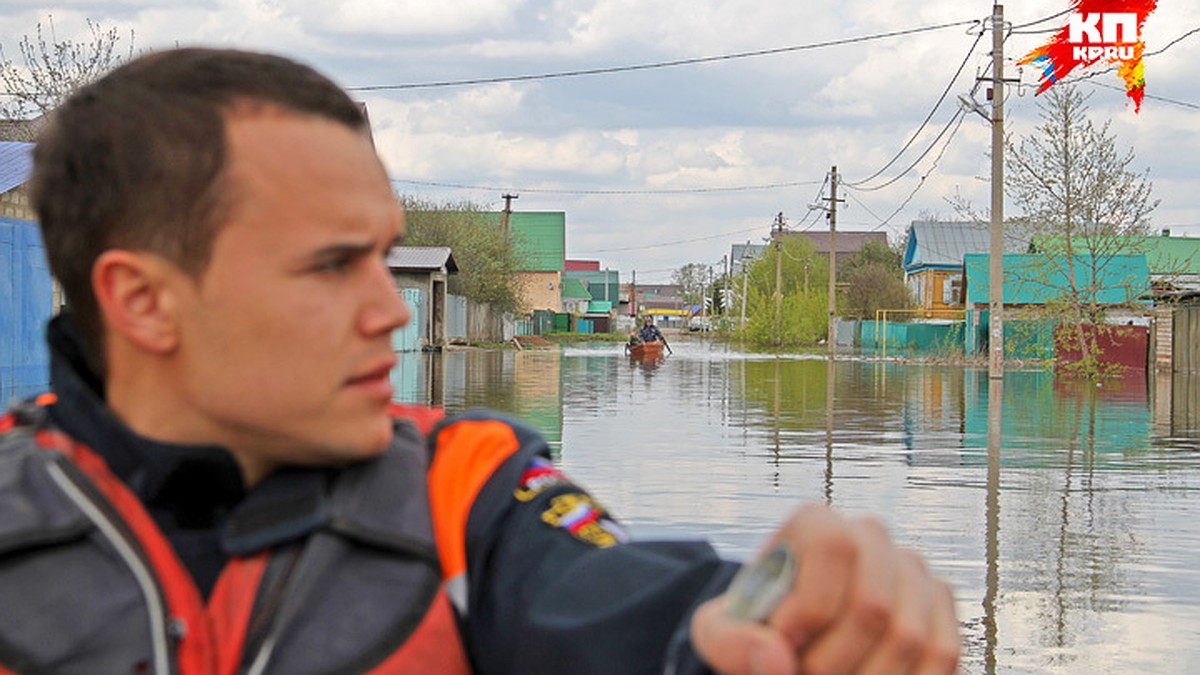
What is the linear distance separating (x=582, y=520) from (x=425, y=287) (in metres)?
44.0

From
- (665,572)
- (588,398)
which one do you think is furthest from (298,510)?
(588,398)

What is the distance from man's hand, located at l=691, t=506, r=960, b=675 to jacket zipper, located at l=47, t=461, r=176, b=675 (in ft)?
1.85

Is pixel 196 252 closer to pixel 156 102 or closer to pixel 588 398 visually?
pixel 156 102

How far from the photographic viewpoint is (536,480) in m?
1.38

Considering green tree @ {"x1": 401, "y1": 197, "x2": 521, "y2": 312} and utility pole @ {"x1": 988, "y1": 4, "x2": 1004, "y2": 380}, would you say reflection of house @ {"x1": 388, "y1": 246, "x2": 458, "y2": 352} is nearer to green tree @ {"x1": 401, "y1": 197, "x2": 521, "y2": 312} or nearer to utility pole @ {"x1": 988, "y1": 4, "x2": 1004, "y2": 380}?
green tree @ {"x1": 401, "y1": 197, "x2": 521, "y2": 312}

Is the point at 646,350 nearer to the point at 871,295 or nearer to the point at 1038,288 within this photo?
the point at 1038,288

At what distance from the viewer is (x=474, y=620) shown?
1.34 meters

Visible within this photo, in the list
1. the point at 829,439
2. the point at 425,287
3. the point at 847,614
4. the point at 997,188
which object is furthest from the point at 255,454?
the point at 425,287

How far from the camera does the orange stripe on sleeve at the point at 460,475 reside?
1.35 m

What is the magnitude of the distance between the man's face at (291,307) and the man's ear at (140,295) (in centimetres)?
2

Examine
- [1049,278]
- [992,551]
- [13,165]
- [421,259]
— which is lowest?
[992,551]

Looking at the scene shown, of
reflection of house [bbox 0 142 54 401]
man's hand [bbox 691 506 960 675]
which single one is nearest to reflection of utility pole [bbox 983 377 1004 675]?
man's hand [bbox 691 506 960 675]

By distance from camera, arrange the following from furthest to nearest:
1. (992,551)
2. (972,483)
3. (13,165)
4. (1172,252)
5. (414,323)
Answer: (1172,252)
(414,323)
(13,165)
(972,483)
(992,551)

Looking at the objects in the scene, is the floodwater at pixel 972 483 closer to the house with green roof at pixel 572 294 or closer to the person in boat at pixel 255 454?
the person in boat at pixel 255 454
